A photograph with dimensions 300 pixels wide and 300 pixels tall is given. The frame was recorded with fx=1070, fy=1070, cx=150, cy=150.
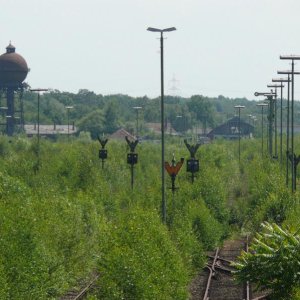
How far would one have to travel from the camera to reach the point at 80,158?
68.1 metres

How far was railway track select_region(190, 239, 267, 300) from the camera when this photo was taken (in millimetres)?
36719

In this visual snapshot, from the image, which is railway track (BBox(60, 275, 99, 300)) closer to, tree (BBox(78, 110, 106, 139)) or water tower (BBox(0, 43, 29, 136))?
water tower (BBox(0, 43, 29, 136))

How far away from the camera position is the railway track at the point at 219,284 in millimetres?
36719

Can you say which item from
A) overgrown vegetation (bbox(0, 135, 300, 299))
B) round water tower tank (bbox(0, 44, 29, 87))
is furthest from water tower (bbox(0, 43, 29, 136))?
overgrown vegetation (bbox(0, 135, 300, 299))

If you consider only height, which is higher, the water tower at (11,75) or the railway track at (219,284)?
the water tower at (11,75)

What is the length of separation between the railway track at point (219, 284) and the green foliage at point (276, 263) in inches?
236

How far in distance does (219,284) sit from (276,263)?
15.8m

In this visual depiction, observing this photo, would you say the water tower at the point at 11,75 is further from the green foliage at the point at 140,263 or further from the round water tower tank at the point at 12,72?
the green foliage at the point at 140,263

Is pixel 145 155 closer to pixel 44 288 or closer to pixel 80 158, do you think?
pixel 80 158

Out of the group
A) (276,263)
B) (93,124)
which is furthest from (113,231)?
(93,124)

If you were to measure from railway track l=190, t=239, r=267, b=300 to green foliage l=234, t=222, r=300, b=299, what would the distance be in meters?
6.01

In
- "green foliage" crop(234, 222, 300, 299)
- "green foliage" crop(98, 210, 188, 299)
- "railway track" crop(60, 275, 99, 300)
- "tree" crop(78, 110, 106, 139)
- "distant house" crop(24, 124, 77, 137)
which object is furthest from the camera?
"tree" crop(78, 110, 106, 139)

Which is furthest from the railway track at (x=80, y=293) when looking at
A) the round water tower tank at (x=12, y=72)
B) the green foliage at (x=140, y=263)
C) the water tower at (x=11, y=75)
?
the round water tower tank at (x=12, y=72)

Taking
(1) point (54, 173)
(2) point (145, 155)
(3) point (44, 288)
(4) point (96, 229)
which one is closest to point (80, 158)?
(1) point (54, 173)
